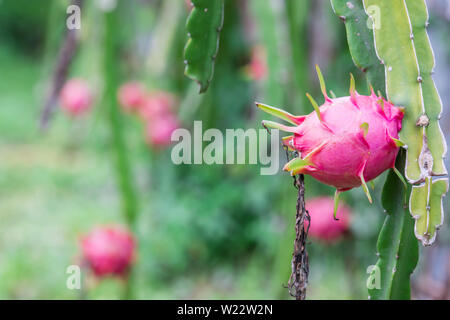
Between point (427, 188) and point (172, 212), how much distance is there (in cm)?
158

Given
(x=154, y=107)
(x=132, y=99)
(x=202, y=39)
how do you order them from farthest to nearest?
(x=132, y=99), (x=154, y=107), (x=202, y=39)

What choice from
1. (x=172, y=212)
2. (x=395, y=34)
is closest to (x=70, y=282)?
(x=395, y=34)

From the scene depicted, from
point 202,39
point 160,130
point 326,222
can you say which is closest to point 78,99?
point 160,130

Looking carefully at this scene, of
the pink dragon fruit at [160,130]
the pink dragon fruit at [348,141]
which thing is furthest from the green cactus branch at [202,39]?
the pink dragon fruit at [160,130]

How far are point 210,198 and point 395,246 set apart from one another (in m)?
1.66

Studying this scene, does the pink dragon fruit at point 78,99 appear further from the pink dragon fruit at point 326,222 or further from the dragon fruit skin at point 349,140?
the dragon fruit skin at point 349,140

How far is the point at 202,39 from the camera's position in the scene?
559mm

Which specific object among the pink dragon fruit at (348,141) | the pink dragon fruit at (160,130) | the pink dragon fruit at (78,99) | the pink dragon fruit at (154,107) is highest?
the pink dragon fruit at (78,99)

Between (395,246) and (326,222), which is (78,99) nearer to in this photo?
(326,222)

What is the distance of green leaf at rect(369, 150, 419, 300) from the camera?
491mm

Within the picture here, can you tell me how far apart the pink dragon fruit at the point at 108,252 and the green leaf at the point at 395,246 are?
0.90m

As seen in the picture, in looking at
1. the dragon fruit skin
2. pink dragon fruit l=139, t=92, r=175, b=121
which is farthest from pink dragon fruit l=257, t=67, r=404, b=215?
pink dragon fruit l=139, t=92, r=175, b=121

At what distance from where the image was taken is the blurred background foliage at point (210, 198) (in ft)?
4.08
